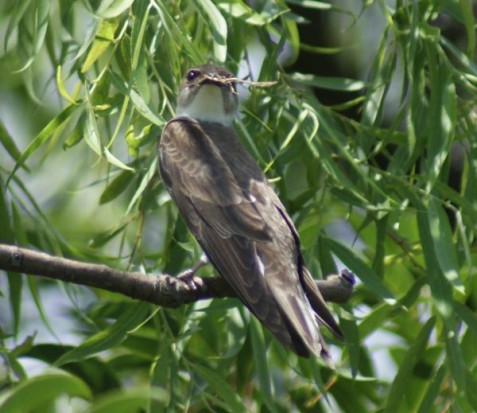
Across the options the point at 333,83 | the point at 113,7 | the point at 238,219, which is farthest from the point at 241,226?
the point at 113,7

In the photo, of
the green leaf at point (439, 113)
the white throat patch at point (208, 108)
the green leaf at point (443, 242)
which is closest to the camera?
the green leaf at point (443, 242)

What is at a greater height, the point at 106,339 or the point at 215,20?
the point at 215,20

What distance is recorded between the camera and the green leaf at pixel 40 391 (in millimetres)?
2201

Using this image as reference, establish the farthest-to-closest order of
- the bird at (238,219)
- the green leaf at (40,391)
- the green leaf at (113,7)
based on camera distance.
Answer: the bird at (238,219) < the green leaf at (113,7) < the green leaf at (40,391)

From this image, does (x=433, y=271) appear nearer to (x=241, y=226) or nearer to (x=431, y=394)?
(x=431, y=394)

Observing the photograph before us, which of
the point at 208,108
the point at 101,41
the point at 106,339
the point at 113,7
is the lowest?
the point at 106,339

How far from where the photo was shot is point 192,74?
14.0 feet

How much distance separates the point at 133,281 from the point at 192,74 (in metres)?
1.11

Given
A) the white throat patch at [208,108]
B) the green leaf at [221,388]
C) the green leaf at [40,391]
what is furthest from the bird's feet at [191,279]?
the green leaf at [40,391]

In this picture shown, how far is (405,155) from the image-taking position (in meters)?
4.05

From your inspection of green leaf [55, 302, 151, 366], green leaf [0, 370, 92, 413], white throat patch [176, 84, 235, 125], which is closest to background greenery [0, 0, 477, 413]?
green leaf [55, 302, 151, 366]

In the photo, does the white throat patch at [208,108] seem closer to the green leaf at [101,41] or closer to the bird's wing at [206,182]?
the bird's wing at [206,182]

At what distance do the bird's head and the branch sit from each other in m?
0.71

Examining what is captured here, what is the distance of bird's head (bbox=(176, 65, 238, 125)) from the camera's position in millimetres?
4164
